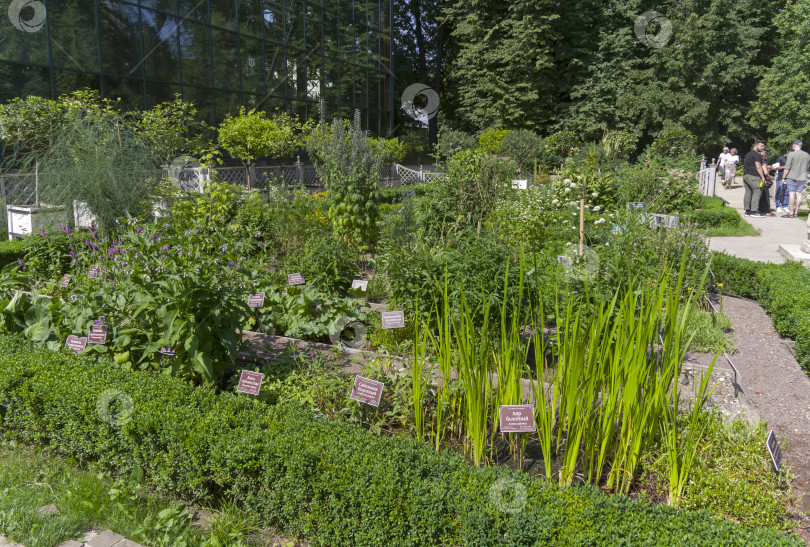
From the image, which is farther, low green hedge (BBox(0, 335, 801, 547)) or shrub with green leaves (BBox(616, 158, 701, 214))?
shrub with green leaves (BBox(616, 158, 701, 214))

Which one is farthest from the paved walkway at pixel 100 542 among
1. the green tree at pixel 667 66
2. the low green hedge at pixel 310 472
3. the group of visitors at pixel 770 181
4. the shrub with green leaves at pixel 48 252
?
the green tree at pixel 667 66

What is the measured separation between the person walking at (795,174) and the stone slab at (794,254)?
3.59 meters

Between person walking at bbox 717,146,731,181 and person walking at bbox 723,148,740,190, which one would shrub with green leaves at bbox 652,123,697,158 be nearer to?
person walking at bbox 723,148,740,190

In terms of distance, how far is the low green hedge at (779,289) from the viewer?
4504 millimetres

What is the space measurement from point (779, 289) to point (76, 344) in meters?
5.59

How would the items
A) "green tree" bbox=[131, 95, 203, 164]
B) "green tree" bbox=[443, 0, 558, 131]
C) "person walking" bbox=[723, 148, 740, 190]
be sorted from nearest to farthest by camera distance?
1. "green tree" bbox=[131, 95, 203, 164]
2. "person walking" bbox=[723, 148, 740, 190]
3. "green tree" bbox=[443, 0, 558, 131]

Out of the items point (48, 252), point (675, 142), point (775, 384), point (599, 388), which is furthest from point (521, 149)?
point (599, 388)

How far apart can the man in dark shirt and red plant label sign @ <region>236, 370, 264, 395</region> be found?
34.9 ft

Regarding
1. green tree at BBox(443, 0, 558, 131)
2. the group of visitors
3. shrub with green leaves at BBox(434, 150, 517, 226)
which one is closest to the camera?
shrub with green leaves at BBox(434, 150, 517, 226)

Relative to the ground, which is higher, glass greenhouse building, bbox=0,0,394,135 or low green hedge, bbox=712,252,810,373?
glass greenhouse building, bbox=0,0,394,135

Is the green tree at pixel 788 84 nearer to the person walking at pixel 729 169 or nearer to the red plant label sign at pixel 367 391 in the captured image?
the person walking at pixel 729 169

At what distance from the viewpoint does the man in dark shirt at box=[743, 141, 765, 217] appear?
36.0 feet

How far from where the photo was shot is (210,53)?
14039 millimetres

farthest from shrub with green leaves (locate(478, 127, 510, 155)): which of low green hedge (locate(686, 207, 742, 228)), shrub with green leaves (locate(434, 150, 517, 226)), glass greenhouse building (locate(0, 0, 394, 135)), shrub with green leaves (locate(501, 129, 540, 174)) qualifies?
shrub with green leaves (locate(434, 150, 517, 226))
